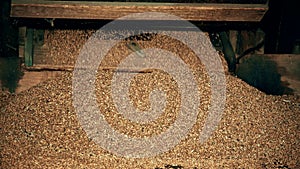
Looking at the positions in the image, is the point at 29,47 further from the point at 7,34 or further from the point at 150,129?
the point at 150,129

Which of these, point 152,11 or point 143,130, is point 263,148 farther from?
point 152,11

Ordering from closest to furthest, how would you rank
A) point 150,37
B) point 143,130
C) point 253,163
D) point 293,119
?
point 253,163 < point 143,130 < point 293,119 < point 150,37

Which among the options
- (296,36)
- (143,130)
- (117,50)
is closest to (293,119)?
(296,36)

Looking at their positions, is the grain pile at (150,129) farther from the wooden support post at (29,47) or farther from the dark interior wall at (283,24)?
the dark interior wall at (283,24)

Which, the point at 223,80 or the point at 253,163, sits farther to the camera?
the point at 223,80

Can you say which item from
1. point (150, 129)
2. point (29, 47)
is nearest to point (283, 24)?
point (150, 129)

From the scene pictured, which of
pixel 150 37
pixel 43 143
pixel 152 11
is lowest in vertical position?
pixel 43 143
